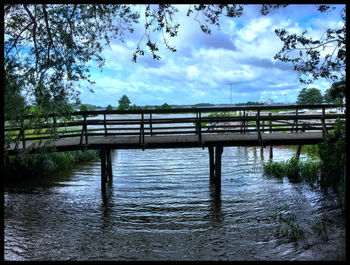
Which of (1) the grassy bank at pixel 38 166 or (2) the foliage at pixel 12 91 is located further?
(1) the grassy bank at pixel 38 166

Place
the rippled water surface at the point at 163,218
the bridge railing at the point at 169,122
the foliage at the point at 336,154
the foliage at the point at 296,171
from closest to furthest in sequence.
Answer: the rippled water surface at the point at 163,218 → the foliage at the point at 336,154 → the bridge railing at the point at 169,122 → the foliage at the point at 296,171

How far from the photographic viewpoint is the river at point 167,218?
6289mm

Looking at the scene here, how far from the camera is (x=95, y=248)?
670 cm

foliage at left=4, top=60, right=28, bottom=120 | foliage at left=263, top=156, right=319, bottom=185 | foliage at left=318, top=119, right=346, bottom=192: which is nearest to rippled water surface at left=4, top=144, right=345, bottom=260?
foliage at left=263, top=156, right=319, bottom=185

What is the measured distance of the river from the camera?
6289mm

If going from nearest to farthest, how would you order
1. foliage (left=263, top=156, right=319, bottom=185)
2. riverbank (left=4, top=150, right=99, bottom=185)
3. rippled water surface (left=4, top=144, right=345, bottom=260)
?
rippled water surface (left=4, top=144, right=345, bottom=260), foliage (left=263, top=156, right=319, bottom=185), riverbank (left=4, top=150, right=99, bottom=185)

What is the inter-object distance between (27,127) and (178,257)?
19.8ft

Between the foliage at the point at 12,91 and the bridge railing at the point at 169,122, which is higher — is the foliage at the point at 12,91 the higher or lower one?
the higher one

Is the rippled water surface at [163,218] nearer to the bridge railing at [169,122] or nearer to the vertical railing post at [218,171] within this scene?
the vertical railing post at [218,171]

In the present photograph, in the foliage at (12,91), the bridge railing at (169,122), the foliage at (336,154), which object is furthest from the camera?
the bridge railing at (169,122)

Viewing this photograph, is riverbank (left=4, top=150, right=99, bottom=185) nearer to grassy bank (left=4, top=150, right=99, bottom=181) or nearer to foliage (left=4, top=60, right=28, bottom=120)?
grassy bank (left=4, top=150, right=99, bottom=181)

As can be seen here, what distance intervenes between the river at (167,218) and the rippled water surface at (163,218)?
2 centimetres

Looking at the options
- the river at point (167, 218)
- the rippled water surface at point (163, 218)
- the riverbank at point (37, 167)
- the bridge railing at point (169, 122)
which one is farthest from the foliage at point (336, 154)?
the riverbank at point (37, 167)

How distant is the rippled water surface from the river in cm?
2
